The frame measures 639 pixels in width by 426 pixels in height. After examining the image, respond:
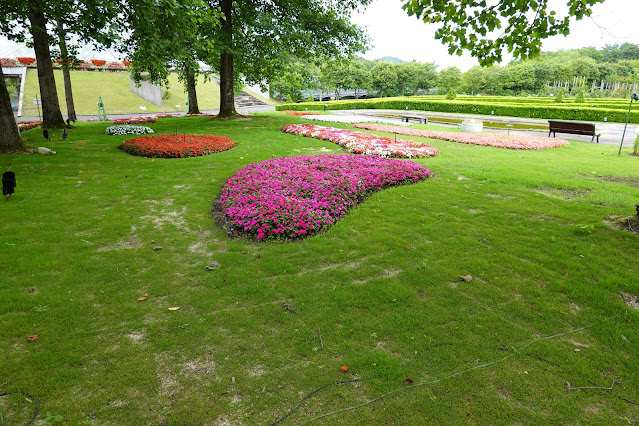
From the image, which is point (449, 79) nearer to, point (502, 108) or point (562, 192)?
Answer: point (502, 108)

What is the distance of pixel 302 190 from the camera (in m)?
7.31

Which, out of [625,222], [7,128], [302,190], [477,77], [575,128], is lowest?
[625,222]

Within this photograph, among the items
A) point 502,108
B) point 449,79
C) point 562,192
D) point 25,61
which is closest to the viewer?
point 562,192

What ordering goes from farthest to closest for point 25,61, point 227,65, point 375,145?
point 25,61 < point 227,65 < point 375,145

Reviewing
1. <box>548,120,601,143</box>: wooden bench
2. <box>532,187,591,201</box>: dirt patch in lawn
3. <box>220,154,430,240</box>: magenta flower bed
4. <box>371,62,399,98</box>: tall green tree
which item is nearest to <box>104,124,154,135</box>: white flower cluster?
<box>220,154,430,240</box>: magenta flower bed

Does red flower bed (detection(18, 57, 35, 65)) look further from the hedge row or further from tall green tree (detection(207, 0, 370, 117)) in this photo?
tall green tree (detection(207, 0, 370, 117))

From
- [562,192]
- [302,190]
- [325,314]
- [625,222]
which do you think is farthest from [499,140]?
[325,314]

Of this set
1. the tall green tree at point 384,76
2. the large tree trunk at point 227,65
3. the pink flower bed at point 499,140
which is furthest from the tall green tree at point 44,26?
the tall green tree at point 384,76

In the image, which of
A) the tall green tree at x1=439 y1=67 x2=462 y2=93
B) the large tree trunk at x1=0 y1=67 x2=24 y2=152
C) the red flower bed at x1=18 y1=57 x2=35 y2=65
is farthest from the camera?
the tall green tree at x1=439 y1=67 x2=462 y2=93

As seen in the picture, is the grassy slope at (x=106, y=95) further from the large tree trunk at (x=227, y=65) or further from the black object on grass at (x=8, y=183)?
the black object on grass at (x=8, y=183)

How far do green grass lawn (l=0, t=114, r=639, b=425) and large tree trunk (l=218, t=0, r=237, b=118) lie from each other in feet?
44.2

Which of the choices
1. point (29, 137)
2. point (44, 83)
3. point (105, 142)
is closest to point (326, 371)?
point (105, 142)

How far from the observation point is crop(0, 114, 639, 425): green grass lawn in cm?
283

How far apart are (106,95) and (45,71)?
28.8 metres
